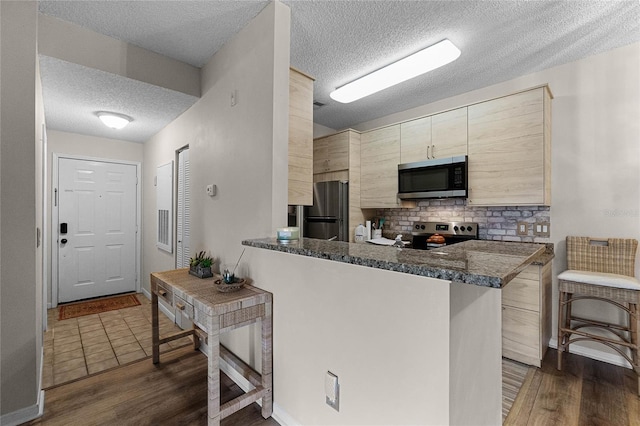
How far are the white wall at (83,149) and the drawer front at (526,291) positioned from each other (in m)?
5.10

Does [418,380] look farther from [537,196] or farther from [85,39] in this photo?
[85,39]

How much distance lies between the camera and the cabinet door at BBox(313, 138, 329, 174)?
13.3 ft

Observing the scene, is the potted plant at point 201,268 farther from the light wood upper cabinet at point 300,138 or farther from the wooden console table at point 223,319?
the light wood upper cabinet at point 300,138

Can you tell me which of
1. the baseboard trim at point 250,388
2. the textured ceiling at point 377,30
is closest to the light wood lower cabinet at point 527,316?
the textured ceiling at point 377,30

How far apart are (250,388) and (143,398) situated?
0.71m

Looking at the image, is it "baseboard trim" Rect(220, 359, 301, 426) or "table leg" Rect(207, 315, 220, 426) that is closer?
"table leg" Rect(207, 315, 220, 426)

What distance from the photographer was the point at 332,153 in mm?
3975

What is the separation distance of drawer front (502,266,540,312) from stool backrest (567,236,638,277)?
1.56ft

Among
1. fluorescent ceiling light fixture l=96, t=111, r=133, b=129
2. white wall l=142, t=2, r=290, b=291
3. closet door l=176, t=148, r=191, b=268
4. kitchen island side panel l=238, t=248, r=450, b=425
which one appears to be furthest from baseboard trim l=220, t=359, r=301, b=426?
fluorescent ceiling light fixture l=96, t=111, r=133, b=129

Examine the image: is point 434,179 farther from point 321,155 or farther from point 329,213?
point 321,155

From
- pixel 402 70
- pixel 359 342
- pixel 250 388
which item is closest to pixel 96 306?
pixel 250 388

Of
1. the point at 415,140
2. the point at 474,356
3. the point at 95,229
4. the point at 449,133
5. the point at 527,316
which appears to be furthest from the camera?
the point at 95,229

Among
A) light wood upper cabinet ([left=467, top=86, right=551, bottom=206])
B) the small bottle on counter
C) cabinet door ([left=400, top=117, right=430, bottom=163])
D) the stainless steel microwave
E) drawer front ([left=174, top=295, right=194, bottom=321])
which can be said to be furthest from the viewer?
the small bottle on counter

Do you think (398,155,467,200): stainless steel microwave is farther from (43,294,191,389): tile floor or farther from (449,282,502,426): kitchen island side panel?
(43,294,191,389): tile floor
